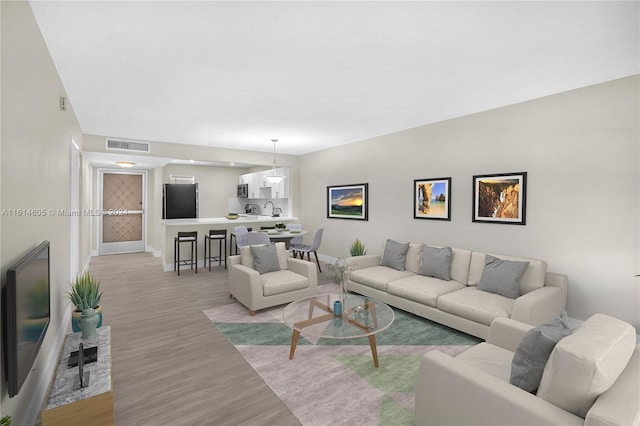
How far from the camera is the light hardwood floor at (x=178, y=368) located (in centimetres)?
221

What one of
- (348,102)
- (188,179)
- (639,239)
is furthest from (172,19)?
(188,179)

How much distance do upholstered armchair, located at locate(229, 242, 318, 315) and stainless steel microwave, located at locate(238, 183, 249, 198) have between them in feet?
16.9

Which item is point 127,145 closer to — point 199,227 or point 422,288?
point 199,227

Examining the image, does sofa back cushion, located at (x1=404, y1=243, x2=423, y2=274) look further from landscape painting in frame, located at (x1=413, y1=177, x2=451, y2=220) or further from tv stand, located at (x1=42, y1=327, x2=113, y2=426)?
tv stand, located at (x1=42, y1=327, x2=113, y2=426)

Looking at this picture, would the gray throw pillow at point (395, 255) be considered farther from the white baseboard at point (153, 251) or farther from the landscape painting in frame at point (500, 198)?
the white baseboard at point (153, 251)

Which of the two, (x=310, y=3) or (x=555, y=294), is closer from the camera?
(x=310, y=3)

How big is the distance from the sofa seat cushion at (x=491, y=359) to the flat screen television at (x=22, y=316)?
8.05 ft

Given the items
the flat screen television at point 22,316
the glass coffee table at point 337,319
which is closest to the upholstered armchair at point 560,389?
the glass coffee table at point 337,319

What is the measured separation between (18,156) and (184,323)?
8.48 feet

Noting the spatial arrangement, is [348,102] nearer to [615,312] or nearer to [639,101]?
[639,101]

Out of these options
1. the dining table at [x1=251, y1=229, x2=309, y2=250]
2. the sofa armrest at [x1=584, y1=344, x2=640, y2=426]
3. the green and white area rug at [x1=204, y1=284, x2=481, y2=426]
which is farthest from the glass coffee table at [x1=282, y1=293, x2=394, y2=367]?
the dining table at [x1=251, y1=229, x2=309, y2=250]

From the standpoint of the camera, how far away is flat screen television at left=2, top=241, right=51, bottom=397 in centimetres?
146

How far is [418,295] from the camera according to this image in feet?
12.3

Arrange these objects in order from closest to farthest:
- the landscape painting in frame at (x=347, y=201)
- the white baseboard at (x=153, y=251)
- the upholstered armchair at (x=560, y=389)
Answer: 1. the upholstered armchair at (x=560, y=389)
2. the landscape painting in frame at (x=347, y=201)
3. the white baseboard at (x=153, y=251)
